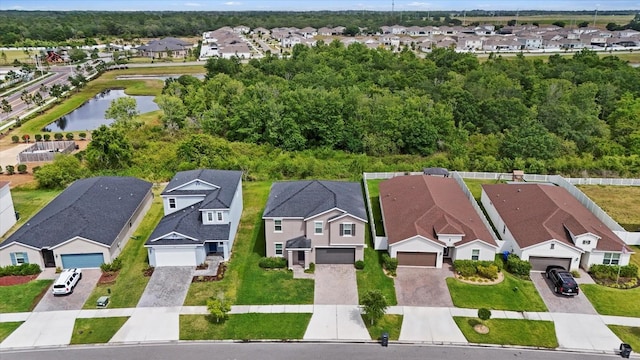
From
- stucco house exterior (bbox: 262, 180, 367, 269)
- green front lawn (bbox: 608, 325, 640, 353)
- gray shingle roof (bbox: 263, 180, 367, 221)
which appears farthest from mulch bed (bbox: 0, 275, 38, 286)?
green front lawn (bbox: 608, 325, 640, 353)

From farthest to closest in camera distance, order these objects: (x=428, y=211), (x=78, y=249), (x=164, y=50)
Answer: (x=164, y=50) → (x=428, y=211) → (x=78, y=249)

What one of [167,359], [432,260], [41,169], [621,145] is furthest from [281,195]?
[621,145]

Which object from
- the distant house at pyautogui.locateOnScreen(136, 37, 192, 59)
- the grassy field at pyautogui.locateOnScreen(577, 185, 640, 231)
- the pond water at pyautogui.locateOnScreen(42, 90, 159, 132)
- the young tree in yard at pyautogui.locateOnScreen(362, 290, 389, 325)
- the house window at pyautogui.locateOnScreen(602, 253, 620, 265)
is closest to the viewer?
the young tree in yard at pyautogui.locateOnScreen(362, 290, 389, 325)

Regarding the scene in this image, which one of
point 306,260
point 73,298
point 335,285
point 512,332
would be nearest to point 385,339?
point 335,285

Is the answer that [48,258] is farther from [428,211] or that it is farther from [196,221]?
[428,211]

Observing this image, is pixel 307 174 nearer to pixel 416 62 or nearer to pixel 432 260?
pixel 432 260

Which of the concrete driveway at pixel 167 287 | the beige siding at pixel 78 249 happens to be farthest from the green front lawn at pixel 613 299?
the beige siding at pixel 78 249

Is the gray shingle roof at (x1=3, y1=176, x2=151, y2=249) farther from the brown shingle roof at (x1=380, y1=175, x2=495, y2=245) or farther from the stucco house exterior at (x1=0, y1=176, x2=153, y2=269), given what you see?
the brown shingle roof at (x1=380, y1=175, x2=495, y2=245)
